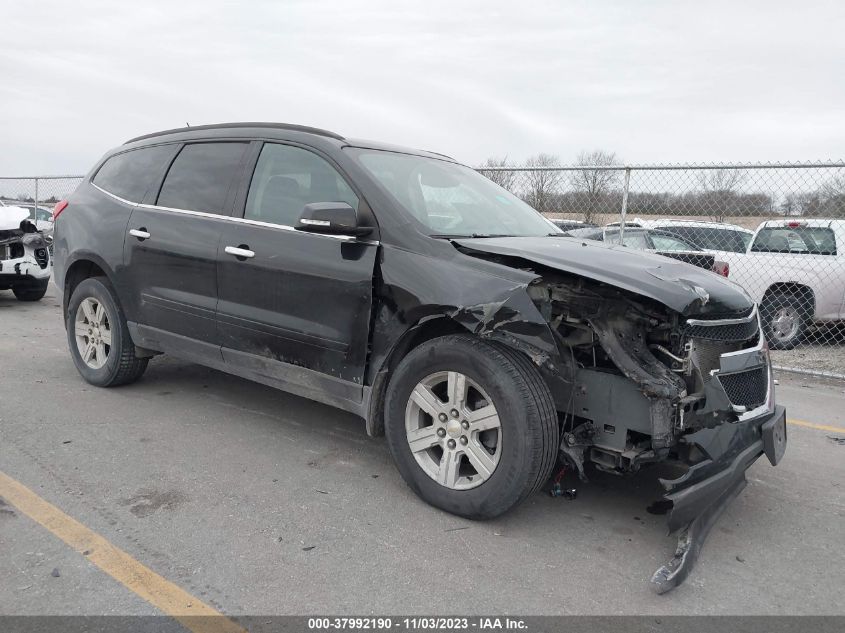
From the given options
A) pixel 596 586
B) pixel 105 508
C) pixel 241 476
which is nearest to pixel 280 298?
pixel 241 476

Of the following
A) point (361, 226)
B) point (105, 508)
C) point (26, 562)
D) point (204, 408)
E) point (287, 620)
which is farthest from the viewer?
point (204, 408)

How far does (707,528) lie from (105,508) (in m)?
2.74

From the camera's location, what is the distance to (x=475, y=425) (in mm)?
3105

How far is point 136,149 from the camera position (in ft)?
16.5

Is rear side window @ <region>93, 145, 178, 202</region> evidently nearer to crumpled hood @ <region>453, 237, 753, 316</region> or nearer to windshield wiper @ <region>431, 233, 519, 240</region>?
windshield wiper @ <region>431, 233, 519, 240</region>

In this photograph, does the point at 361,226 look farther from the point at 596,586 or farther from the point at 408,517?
the point at 596,586

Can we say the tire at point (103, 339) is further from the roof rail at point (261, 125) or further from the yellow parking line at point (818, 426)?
the yellow parking line at point (818, 426)

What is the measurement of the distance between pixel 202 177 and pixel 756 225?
23.9 feet

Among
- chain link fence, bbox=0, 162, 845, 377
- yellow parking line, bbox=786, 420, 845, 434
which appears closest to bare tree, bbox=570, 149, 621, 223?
chain link fence, bbox=0, 162, 845, 377

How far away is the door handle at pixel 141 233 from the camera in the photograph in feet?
14.7

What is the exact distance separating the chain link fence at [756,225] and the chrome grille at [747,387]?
4355 mm

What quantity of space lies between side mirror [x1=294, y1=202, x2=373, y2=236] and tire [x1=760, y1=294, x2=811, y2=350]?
6.96 meters

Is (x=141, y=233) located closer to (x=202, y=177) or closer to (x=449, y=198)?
(x=202, y=177)

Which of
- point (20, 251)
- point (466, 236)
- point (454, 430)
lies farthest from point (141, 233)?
point (20, 251)
